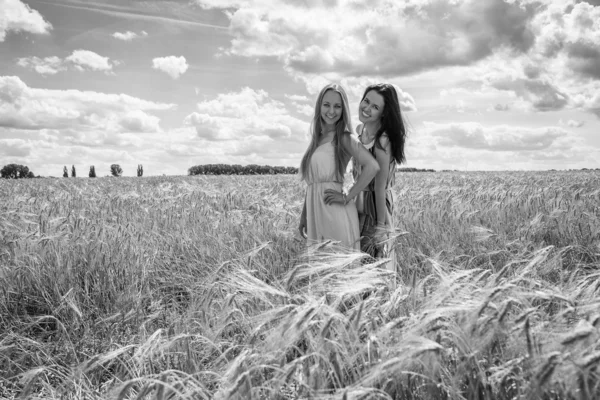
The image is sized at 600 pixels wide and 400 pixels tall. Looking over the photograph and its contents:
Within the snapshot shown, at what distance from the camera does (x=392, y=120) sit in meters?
3.63

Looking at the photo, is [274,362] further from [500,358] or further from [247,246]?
[247,246]

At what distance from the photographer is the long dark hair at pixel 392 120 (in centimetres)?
363

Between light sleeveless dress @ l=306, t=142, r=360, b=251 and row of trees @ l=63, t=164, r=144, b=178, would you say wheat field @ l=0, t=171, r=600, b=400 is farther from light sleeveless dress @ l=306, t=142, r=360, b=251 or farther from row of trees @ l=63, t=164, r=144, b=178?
row of trees @ l=63, t=164, r=144, b=178

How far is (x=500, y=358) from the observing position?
5.09 feet

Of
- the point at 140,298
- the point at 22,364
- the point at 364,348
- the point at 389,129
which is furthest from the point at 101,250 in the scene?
the point at 364,348

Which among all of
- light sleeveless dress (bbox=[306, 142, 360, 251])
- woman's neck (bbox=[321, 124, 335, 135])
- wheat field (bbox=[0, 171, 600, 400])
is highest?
woman's neck (bbox=[321, 124, 335, 135])

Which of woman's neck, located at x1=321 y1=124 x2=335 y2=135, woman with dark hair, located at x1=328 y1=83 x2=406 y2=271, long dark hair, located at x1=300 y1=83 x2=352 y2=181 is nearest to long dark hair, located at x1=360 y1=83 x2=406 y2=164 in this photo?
woman with dark hair, located at x1=328 y1=83 x2=406 y2=271

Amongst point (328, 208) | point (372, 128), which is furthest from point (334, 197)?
point (372, 128)

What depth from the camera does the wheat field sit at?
1.46 metres

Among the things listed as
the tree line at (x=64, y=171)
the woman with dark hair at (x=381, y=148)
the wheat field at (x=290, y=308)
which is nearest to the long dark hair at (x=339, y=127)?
the woman with dark hair at (x=381, y=148)

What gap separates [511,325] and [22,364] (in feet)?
8.39

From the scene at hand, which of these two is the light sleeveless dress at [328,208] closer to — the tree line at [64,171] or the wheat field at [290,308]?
the wheat field at [290,308]

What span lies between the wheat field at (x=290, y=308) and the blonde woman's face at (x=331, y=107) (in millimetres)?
1036

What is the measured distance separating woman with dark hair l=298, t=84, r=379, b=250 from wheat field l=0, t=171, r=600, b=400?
0.33 meters
